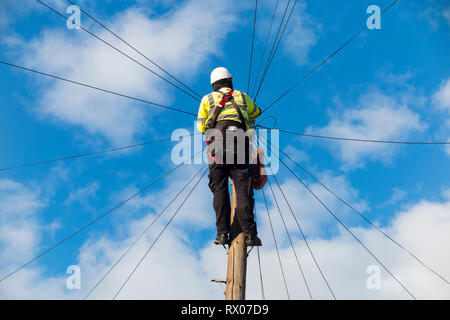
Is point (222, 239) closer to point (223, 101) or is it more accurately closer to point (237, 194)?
point (237, 194)

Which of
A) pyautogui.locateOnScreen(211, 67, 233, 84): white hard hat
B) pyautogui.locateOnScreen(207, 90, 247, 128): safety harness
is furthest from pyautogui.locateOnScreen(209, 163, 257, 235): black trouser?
pyautogui.locateOnScreen(211, 67, 233, 84): white hard hat

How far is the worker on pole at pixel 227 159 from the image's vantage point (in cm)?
526

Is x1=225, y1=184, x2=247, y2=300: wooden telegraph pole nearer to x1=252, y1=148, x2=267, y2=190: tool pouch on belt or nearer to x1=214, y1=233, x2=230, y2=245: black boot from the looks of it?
x1=214, y1=233, x2=230, y2=245: black boot

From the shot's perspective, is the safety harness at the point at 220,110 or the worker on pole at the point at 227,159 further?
the safety harness at the point at 220,110

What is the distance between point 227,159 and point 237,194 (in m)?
0.45

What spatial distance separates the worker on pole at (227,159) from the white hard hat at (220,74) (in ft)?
1.01

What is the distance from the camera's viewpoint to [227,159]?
5367mm

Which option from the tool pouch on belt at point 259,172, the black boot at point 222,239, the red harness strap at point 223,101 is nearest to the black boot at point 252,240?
the black boot at point 222,239

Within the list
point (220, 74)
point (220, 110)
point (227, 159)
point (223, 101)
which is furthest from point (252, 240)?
point (220, 74)

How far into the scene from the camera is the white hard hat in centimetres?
585

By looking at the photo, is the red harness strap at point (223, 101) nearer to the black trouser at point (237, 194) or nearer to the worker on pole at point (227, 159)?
the worker on pole at point (227, 159)
